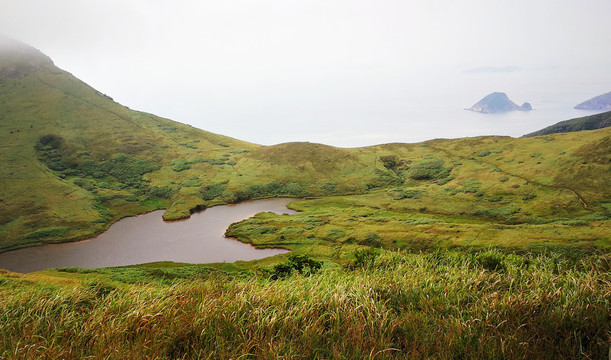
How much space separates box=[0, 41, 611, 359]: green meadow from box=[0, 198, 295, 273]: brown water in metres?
4.38

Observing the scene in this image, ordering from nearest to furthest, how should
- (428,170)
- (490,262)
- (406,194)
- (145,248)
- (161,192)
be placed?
1. (490,262)
2. (145,248)
3. (406,194)
4. (161,192)
5. (428,170)

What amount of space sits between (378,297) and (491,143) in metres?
146

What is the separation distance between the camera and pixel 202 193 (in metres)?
109

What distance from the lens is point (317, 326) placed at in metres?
7.26

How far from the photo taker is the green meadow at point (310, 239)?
22.5 ft

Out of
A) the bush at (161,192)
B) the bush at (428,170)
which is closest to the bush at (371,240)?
the bush at (428,170)

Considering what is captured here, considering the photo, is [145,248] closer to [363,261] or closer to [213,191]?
[213,191]

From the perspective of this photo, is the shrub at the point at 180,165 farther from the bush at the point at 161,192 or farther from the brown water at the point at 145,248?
the brown water at the point at 145,248

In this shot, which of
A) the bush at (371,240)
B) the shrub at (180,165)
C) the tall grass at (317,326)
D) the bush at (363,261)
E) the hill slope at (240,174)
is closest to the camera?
the tall grass at (317,326)

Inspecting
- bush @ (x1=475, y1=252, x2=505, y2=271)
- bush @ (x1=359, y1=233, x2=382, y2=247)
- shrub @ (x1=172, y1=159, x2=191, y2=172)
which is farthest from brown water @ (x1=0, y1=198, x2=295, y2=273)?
bush @ (x1=475, y1=252, x2=505, y2=271)

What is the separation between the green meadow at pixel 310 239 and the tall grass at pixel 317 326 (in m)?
0.06

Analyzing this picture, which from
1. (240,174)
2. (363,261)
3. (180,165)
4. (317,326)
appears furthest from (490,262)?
(180,165)

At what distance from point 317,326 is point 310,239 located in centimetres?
6424

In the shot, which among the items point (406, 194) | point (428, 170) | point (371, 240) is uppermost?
point (428, 170)
